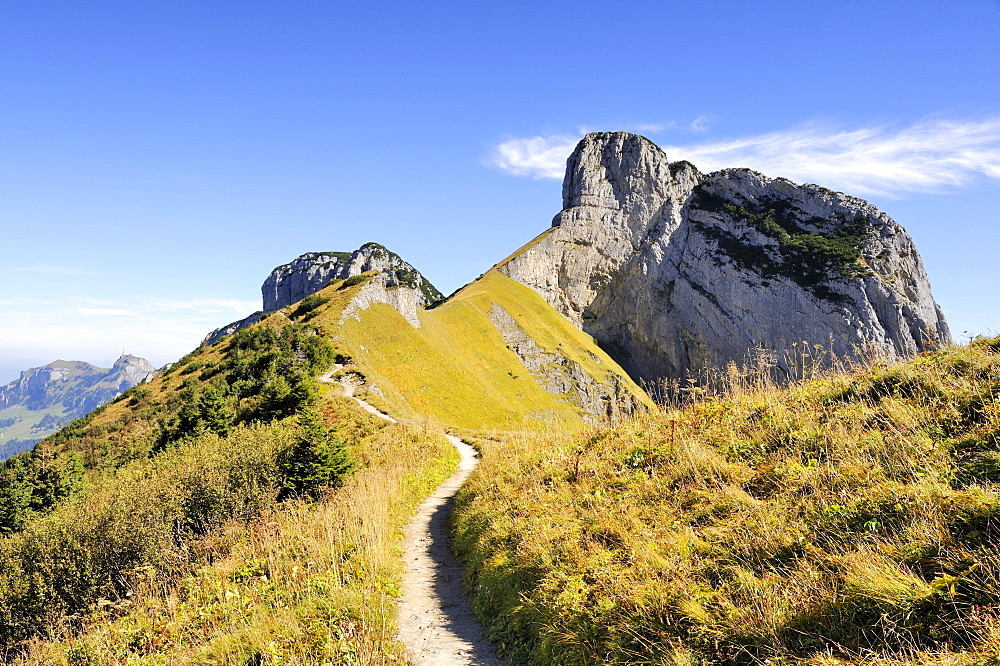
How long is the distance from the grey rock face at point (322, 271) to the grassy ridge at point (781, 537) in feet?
534

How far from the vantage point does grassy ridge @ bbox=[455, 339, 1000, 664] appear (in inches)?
161

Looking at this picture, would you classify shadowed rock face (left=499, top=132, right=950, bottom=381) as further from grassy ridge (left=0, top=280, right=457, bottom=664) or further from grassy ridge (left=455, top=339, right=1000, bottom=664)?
grassy ridge (left=455, top=339, right=1000, bottom=664)

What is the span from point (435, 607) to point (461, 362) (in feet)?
208

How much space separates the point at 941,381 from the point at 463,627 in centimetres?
792

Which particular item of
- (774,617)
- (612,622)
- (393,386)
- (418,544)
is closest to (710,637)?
(774,617)

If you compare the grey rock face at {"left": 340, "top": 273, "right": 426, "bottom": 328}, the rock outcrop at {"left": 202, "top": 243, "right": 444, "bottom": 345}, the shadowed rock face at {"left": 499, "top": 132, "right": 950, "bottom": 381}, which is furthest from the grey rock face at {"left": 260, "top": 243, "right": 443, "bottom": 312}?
the grey rock face at {"left": 340, "top": 273, "right": 426, "bottom": 328}

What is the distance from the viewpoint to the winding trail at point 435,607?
21.5 ft

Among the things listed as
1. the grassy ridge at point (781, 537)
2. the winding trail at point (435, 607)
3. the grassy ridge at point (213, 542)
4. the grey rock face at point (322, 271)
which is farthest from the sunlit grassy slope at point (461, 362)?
the grey rock face at point (322, 271)

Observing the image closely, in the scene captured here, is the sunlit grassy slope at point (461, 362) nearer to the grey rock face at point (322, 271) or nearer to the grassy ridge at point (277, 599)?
the grassy ridge at point (277, 599)

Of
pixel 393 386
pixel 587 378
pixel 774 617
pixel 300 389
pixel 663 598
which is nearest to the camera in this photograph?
pixel 774 617

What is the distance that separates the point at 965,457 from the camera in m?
5.55

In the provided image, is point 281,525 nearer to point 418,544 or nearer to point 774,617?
point 418,544

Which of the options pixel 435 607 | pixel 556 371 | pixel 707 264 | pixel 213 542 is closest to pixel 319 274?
pixel 556 371

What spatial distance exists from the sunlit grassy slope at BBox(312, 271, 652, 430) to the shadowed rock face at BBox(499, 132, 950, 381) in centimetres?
2629
